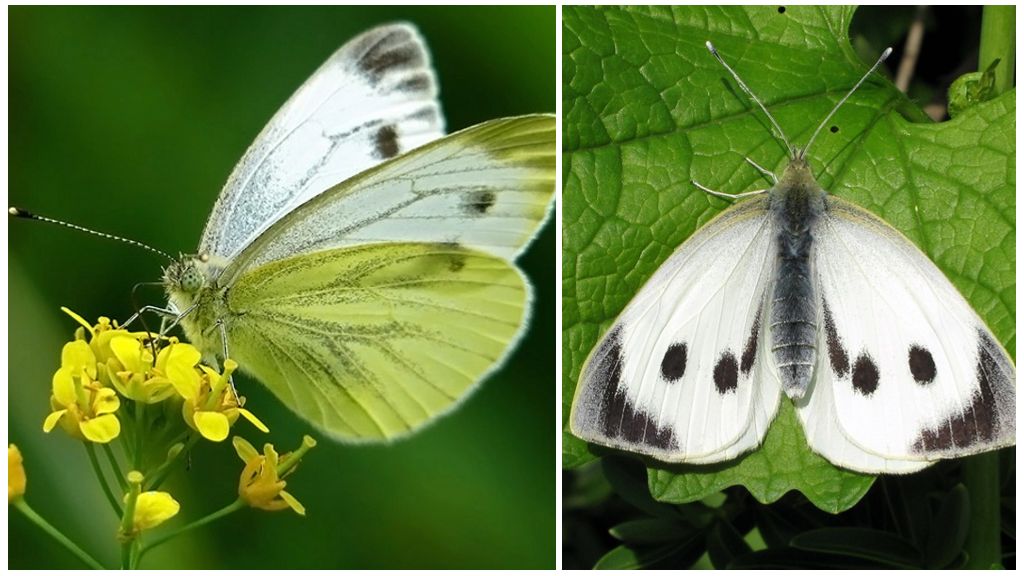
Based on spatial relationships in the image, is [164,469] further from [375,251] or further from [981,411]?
[981,411]

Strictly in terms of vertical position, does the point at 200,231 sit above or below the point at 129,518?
above

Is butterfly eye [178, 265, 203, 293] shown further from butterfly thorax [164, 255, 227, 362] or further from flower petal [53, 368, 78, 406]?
flower petal [53, 368, 78, 406]

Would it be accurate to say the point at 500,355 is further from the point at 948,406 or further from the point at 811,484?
the point at 948,406

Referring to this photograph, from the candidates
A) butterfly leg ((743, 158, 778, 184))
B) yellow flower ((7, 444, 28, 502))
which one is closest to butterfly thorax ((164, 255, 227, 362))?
yellow flower ((7, 444, 28, 502))

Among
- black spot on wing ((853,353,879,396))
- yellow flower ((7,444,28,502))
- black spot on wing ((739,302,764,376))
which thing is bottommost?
yellow flower ((7,444,28,502))

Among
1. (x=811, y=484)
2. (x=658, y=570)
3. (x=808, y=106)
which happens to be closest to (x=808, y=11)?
(x=808, y=106)

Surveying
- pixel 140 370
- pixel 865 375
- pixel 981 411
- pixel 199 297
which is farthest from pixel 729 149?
pixel 140 370

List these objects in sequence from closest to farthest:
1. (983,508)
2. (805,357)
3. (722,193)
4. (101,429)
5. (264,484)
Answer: (101,429) → (264,484) → (805,357) → (983,508) → (722,193)
